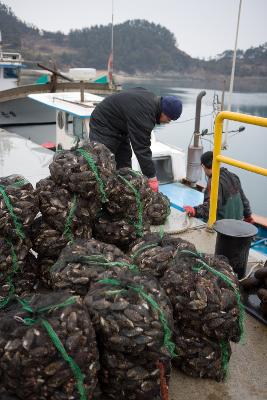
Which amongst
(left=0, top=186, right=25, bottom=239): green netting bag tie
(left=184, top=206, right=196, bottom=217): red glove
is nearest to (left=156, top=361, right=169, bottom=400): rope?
(left=0, top=186, right=25, bottom=239): green netting bag tie

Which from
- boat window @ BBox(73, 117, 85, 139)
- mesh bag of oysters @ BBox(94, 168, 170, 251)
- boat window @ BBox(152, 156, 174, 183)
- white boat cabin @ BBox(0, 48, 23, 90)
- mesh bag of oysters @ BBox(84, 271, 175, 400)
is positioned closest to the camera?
mesh bag of oysters @ BBox(84, 271, 175, 400)

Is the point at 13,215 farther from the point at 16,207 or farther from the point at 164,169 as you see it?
the point at 164,169

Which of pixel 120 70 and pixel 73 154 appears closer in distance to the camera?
pixel 73 154

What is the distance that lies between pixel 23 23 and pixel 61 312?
89219 mm

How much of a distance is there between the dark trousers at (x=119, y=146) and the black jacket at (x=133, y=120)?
0.01m

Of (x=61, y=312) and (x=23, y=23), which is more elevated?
(x=23, y=23)

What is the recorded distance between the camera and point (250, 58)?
6575cm

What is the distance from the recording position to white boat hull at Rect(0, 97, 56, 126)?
765 inches

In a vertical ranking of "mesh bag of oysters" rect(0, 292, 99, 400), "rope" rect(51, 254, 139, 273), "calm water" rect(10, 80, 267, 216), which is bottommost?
"calm water" rect(10, 80, 267, 216)

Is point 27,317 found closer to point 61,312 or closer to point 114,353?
point 61,312

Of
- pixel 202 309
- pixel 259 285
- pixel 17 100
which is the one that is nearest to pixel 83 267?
pixel 202 309

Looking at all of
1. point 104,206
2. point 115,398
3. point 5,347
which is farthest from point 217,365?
point 104,206

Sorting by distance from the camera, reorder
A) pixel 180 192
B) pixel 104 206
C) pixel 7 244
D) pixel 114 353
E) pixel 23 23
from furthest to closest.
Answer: pixel 23 23, pixel 180 192, pixel 104 206, pixel 7 244, pixel 114 353

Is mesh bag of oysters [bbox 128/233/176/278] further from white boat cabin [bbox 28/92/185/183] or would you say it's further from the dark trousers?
white boat cabin [bbox 28/92/185/183]
